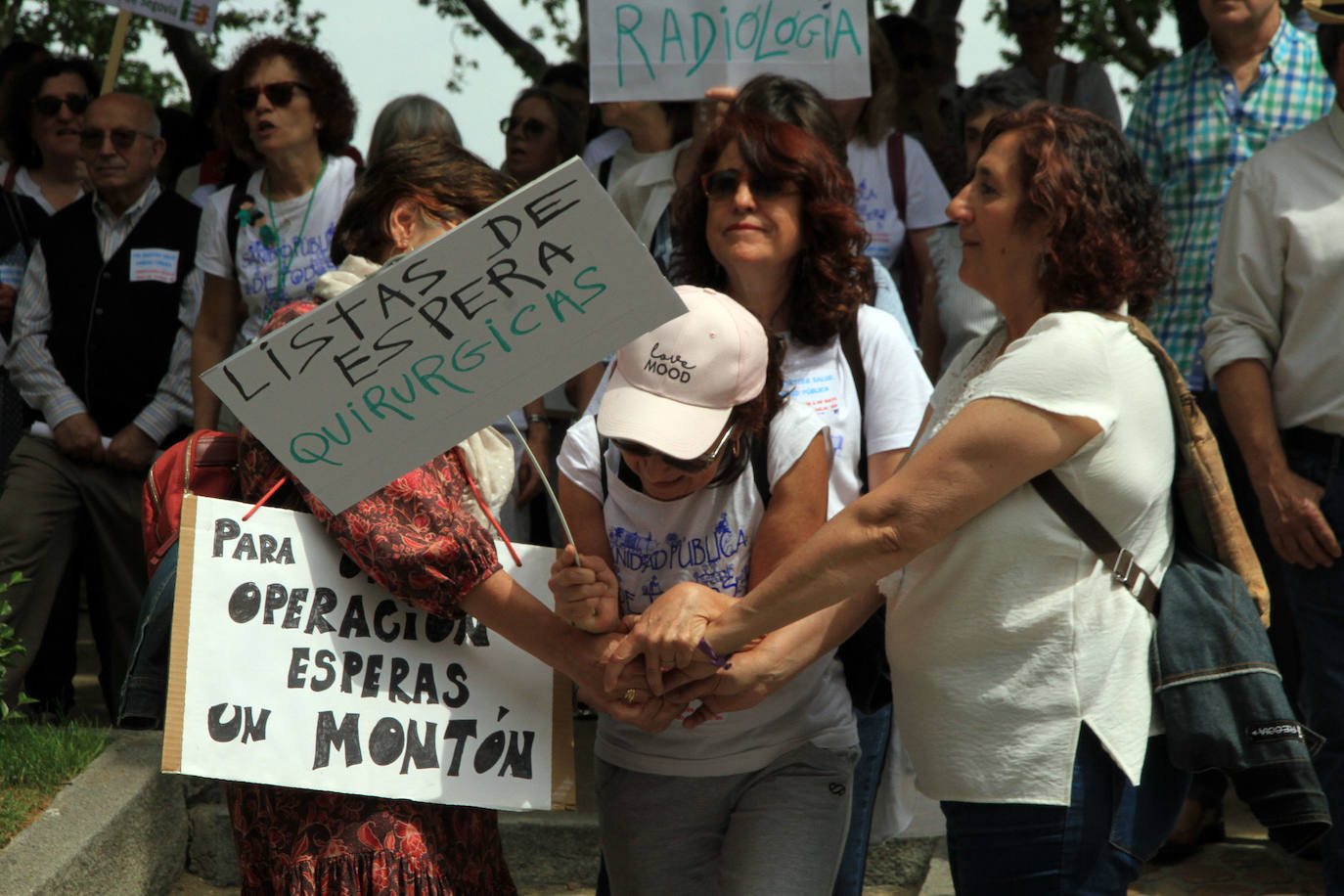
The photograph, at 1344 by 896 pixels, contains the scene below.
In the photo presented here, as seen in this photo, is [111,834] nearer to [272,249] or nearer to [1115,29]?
[272,249]

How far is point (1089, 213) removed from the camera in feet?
7.96

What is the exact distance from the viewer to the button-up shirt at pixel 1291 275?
12.5ft

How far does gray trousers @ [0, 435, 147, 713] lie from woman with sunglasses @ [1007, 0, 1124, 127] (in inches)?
168

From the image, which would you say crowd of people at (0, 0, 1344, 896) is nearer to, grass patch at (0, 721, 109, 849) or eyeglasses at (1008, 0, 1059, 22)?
grass patch at (0, 721, 109, 849)

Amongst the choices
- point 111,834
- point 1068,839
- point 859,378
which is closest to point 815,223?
point 859,378

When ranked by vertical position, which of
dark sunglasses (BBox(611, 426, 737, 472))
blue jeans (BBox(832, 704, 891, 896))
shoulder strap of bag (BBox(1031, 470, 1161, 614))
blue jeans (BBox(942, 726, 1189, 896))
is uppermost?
dark sunglasses (BBox(611, 426, 737, 472))

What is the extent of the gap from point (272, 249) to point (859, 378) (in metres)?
2.79

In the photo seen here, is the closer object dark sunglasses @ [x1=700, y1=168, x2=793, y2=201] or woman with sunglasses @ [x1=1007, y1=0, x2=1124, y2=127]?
dark sunglasses @ [x1=700, y1=168, x2=793, y2=201]

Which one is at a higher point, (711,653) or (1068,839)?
(711,653)

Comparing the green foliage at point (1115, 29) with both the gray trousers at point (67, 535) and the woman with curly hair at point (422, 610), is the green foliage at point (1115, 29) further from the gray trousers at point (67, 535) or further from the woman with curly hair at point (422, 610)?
the woman with curly hair at point (422, 610)

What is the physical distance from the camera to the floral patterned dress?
234 cm

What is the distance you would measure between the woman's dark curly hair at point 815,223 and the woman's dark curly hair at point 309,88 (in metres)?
2.52

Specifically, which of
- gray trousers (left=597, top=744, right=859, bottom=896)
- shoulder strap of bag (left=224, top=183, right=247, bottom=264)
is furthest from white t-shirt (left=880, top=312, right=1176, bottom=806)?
shoulder strap of bag (left=224, top=183, right=247, bottom=264)

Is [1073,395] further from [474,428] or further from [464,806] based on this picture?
[464,806]
